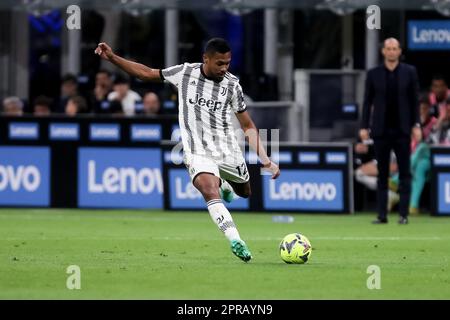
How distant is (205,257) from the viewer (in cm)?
1441

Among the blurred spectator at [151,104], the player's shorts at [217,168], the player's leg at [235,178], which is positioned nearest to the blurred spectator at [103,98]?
the blurred spectator at [151,104]

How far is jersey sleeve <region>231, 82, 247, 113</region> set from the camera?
1423 centimetres

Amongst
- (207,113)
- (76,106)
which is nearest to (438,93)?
(76,106)

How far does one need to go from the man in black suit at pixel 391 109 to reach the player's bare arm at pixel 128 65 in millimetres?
5297

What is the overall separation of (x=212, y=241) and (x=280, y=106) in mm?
6372

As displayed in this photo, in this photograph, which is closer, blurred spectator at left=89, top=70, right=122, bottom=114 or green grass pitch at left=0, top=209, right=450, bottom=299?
green grass pitch at left=0, top=209, right=450, bottom=299

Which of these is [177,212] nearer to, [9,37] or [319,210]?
[319,210]

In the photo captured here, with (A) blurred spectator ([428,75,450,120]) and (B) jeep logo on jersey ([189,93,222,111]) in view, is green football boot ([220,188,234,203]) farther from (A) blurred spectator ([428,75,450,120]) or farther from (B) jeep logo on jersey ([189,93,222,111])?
(A) blurred spectator ([428,75,450,120])

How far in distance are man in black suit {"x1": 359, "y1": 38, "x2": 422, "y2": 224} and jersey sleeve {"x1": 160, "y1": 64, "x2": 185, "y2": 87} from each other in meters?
5.07

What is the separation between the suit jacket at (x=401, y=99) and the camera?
61.9ft

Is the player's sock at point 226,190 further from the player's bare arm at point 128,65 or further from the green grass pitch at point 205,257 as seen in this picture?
the player's bare arm at point 128,65

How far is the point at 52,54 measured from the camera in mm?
30719

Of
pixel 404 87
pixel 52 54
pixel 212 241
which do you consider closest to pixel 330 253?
pixel 212 241

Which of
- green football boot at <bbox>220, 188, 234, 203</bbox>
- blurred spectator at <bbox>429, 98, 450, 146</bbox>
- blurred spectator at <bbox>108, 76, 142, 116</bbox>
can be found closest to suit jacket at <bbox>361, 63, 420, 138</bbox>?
blurred spectator at <bbox>429, 98, 450, 146</bbox>
